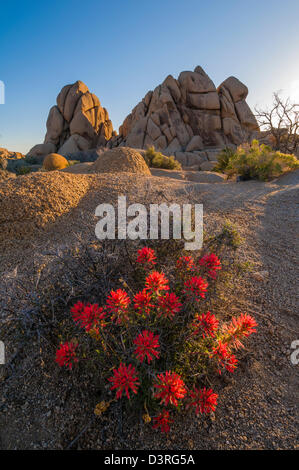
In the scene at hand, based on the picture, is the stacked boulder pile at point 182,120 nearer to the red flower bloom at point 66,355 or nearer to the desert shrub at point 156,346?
the desert shrub at point 156,346

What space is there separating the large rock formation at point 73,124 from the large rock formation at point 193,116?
20.6 ft

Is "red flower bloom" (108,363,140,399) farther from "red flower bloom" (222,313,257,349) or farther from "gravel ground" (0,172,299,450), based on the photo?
"red flower bloom" (222,313,257,349)

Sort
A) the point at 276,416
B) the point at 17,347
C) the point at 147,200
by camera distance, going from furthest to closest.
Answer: the point at 147,200
the point at 17,347
the point at 276,416

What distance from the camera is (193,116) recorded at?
3434cm

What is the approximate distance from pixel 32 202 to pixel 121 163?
473 centimetres

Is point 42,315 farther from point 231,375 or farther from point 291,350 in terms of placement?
point 291,350

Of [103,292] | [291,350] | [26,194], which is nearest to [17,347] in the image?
[103,292]

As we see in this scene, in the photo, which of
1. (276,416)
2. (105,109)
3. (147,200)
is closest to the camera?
(276,416)

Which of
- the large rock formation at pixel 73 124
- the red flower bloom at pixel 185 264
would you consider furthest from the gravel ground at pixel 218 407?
the large rock formation at pixel 73 124

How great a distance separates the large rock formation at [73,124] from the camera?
119 ft

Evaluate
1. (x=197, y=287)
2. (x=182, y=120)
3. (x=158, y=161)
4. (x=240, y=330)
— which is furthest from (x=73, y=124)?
(x=240, y=330)

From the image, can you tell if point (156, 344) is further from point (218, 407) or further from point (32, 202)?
point (32, 202)

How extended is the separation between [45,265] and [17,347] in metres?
1.06

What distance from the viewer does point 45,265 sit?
3.14m
